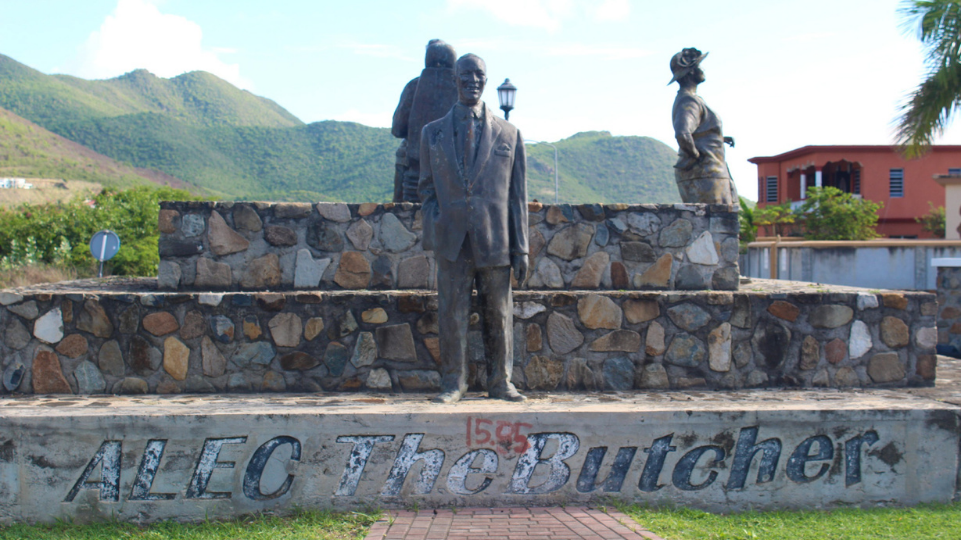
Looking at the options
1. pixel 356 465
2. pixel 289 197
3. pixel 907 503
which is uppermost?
pixel 289 197

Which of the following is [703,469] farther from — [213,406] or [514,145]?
[213,406]

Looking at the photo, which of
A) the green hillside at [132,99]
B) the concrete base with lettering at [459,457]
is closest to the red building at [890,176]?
the concrete base with lettering at [459,457]

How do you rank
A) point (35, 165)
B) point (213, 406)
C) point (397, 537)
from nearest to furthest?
point (397, 537) < point (213, 406) < point (35, 165)

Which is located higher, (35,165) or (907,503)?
(35,165)

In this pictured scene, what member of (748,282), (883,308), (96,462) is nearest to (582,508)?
(96,462)

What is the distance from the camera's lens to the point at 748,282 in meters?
7.36

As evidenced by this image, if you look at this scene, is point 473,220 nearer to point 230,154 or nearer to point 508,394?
point 508,394

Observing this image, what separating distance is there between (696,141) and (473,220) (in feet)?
13.5

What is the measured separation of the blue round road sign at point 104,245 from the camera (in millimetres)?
12516

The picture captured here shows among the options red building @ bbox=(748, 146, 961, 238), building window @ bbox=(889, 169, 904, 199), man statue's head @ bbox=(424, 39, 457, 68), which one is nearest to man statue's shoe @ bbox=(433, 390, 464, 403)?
man statue's head @ bbox=(424, 39, 457, 68)

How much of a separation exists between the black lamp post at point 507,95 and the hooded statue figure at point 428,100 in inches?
267

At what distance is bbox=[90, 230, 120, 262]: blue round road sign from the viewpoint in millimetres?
12516

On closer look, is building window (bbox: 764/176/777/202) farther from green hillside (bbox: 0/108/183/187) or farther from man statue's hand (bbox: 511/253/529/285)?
green hillside (bbox: 0/108/183/187)

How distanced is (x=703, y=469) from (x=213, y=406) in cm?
265
